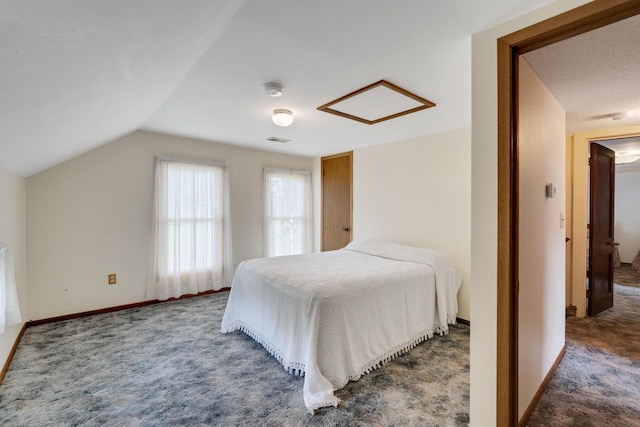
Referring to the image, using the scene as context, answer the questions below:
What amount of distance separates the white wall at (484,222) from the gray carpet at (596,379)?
63 cm

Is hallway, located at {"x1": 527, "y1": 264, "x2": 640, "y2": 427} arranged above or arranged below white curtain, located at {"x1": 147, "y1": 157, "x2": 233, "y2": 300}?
below

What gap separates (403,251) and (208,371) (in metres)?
2.30

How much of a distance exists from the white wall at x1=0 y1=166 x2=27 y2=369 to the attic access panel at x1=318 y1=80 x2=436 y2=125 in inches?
108

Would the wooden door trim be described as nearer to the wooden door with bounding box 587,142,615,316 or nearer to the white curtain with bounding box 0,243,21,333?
the wooden door with bounding box 587,142,615,316

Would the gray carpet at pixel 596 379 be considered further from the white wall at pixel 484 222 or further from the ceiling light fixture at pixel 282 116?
the ceiling light fixture at pixel 282 116

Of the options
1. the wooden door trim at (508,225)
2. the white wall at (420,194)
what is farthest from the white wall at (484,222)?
the white wall at (420,194)

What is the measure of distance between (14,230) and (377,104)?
138 inches

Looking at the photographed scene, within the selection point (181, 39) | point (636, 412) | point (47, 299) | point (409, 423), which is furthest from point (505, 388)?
point (47, 299)

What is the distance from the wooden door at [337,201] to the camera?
474 centimetres

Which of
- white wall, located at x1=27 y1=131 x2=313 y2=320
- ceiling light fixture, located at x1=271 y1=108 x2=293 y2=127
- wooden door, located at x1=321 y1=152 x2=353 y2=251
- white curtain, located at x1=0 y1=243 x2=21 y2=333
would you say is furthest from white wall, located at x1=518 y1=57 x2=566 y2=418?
white wall, located at x1=27 y1=131 x2=313 y2=320

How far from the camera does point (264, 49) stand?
67.6 inches

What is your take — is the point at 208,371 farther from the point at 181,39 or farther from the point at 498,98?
the point at 498,98

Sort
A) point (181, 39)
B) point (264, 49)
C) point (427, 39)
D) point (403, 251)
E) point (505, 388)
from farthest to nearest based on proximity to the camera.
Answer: point (403, 251)
point (264, 49)
point (427, 39)
point (181, 39)
point (505, 388)

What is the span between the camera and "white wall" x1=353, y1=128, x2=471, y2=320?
3.21 metres
